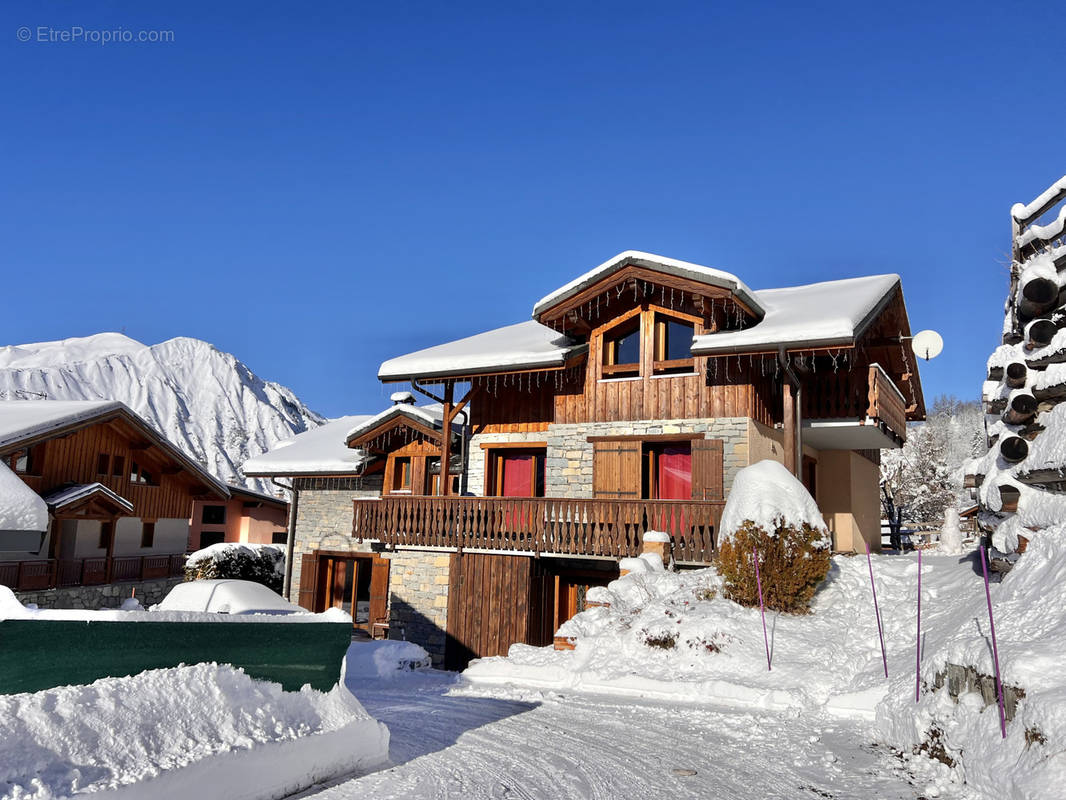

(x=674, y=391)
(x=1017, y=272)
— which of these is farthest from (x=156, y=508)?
(x=1017, y=272)

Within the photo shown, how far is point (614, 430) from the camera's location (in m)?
16.5

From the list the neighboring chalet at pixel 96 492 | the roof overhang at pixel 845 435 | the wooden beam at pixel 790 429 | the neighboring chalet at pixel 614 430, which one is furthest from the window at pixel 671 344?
the neighboring chalet at pixel 96 492

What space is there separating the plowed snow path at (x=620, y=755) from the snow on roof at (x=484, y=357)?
8.39m

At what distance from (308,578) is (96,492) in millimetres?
7479

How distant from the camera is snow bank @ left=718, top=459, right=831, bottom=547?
11.5 meters

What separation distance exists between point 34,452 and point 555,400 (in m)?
15.9

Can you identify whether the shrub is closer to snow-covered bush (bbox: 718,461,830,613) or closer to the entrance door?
snow-covered bush (bbox: 718,461,830,613)

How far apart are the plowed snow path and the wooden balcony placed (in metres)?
4.81

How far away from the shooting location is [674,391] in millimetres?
16016

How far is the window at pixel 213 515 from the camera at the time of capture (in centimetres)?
3372

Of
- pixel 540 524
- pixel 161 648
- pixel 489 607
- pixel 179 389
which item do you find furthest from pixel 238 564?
pixel 179 389

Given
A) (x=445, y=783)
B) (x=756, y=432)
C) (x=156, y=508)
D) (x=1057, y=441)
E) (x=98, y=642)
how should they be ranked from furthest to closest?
1. (x=156, y=508)
2. (x=756, y=432)
3. (x=1057, y=441)
4. (x=445, y=783)
5. (x=98, y=642)

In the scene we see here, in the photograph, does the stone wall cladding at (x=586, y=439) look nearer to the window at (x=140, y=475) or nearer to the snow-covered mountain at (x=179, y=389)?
the window at (x=140, y=475)

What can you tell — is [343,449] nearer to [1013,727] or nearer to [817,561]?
[817,561]
